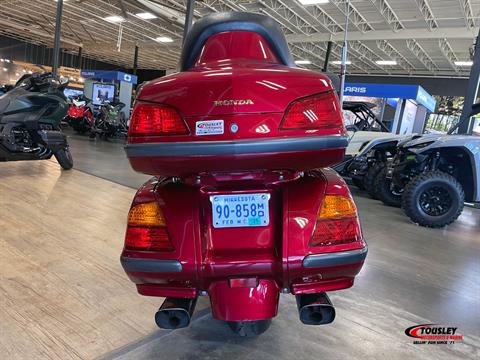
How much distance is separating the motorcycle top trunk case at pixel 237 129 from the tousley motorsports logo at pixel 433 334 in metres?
1.10

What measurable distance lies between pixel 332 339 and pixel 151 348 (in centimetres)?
79

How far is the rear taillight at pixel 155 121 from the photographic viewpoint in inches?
45.6

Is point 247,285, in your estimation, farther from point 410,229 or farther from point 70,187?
point 70,187

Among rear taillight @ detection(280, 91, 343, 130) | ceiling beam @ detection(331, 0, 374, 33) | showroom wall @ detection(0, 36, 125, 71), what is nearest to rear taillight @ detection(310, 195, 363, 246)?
rear taillight @ detection(280, 91, 343, 130)

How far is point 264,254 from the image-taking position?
1.25 m

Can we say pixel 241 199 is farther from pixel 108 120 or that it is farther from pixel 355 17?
Result: pixel 355 17

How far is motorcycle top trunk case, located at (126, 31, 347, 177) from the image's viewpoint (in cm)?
111

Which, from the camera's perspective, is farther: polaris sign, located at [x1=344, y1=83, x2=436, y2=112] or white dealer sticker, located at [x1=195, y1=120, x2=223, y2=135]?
polaris sign, located at [x1=344, y1=83, x2=436, y2=112]

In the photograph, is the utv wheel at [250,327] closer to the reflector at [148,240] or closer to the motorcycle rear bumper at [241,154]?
the reflector at [148,240]

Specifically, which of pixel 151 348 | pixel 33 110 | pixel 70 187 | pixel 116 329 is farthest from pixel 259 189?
pixel 33 110

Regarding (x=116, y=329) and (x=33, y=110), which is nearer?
(x=116, y=329)

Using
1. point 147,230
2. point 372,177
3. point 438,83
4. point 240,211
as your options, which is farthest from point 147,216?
point 438,83

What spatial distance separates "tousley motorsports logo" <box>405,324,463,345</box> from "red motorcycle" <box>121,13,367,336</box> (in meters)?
0.74

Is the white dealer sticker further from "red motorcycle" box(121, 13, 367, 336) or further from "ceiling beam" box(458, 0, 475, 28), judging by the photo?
"ceiling beam" box(458, 0, 475, 28)
